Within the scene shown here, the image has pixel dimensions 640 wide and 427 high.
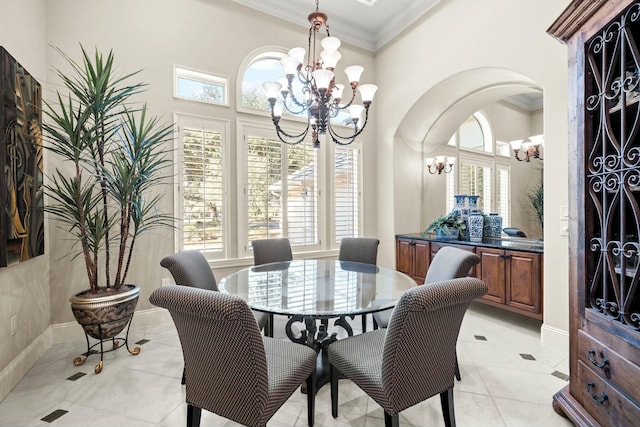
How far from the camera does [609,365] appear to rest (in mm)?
1514

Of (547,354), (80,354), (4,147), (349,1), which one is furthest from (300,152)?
(547,354)

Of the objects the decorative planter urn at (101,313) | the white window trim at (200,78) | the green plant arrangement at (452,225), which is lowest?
the decorative planter urn at (101,313)

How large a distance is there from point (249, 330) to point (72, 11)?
12.2ft

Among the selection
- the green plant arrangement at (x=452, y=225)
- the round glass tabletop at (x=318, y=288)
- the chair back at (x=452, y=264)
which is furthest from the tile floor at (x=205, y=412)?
the green plant arrangement at (x=452, y=225)

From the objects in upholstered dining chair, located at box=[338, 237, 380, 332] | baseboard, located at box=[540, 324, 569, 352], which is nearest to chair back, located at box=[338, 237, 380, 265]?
upholstered dining chair, located at box=[338, 237, 380, 332]

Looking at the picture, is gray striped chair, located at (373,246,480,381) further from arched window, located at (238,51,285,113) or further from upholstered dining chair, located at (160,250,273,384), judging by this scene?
arched window, located at (238,51,285,113)

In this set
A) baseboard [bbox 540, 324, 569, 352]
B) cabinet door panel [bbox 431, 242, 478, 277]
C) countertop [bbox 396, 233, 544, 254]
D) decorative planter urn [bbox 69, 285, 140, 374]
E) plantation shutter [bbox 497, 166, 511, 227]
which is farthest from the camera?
plantation shutter [bbox 497, 166, 511, 227]

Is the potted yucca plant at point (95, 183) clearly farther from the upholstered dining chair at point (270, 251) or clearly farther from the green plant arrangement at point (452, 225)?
the green plant arrangement at point (452, 225)

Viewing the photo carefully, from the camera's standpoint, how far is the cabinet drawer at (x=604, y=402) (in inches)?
54.3

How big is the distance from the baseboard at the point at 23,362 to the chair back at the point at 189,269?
1338 mm

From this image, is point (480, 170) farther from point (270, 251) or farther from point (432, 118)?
point (270, 251)

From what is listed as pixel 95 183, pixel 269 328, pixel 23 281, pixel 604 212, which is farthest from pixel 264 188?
pixel 604 212

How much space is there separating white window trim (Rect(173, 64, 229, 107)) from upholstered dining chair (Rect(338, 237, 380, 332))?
2229 mm

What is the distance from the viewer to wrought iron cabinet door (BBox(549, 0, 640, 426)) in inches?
55.4
